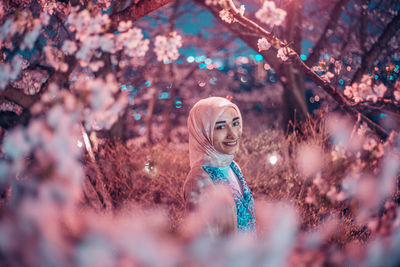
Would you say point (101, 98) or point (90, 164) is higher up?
point (101, 98)

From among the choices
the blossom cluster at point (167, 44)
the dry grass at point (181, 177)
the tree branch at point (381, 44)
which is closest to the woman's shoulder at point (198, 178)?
the blossom cluster at point (167, 44)

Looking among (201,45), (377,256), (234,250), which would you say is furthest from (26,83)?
(201,45)

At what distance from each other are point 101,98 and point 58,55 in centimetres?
164

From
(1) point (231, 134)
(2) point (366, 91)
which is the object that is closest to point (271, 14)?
(1) point (231, 134)

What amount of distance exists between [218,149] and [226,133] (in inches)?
6.1

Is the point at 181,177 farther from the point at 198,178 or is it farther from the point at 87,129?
the point at 198,178

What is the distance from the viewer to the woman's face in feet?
7.39

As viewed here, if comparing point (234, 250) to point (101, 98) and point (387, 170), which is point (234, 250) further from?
point (387, 170)

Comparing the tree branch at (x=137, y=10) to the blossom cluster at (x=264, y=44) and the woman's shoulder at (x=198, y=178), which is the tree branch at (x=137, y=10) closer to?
the blossom cluster at (x=264, y=44)

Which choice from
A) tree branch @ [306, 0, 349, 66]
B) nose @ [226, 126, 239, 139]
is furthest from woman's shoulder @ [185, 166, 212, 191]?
tree branch @ [306, 0, 349, 66]

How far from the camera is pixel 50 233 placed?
89cm

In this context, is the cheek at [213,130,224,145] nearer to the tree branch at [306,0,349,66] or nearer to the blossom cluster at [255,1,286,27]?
the blossom cluster at [255,1,286,27]

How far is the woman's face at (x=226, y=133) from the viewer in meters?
2.25

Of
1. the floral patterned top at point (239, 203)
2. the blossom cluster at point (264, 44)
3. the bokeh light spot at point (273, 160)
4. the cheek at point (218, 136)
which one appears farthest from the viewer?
the bokeh light spot at point (273, 160)
